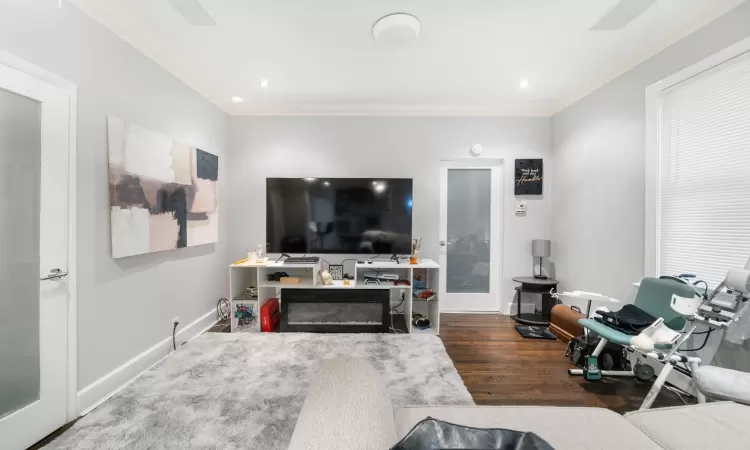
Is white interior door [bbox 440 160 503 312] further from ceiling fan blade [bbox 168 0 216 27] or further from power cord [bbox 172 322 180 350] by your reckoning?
power cord [bbox 172 322 180 350]

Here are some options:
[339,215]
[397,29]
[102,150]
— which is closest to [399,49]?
[397,29]

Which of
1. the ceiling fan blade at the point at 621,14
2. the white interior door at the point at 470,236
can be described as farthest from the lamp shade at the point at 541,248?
the ceiling fan blade at the point at 621,14

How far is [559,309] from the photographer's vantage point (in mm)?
3078

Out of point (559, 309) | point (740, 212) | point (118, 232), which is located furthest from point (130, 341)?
point (740, 212)

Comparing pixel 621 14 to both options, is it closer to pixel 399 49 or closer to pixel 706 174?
Result: pixel 706 174

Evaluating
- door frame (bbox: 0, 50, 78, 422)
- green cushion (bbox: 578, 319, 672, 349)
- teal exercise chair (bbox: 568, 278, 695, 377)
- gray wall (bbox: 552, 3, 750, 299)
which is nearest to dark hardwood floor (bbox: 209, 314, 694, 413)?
teal exercise chair (bbox: 568, 278, 695, 377)

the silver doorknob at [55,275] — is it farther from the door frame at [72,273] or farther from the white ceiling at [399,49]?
the white ceiling at [399,49]

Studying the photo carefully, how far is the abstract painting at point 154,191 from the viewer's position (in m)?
1.99

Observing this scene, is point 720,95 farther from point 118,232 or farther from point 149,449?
point 118,232

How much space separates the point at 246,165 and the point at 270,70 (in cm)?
130

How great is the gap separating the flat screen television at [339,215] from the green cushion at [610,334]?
5.75 ft

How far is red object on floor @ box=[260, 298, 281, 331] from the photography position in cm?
302

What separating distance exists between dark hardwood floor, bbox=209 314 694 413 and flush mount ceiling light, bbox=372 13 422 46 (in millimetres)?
2554

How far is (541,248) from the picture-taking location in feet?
11.4
